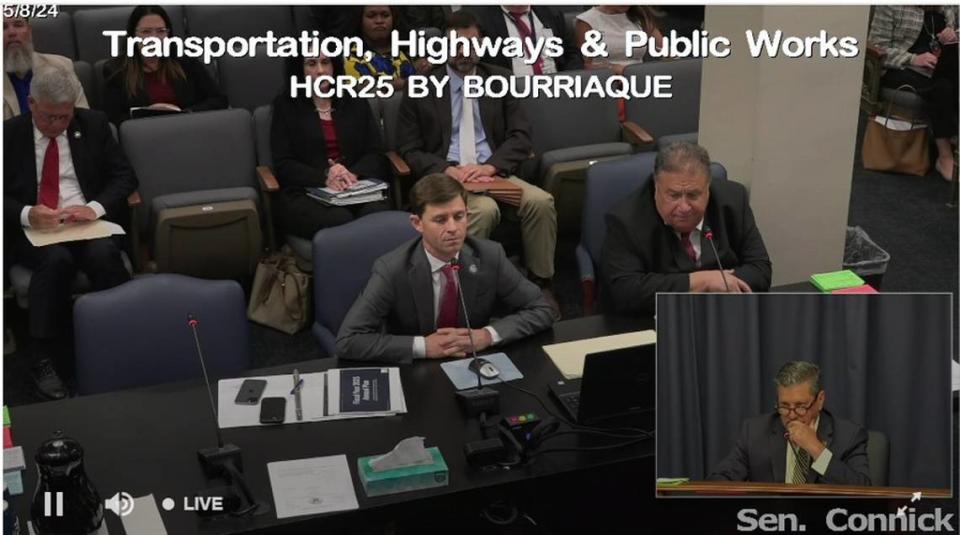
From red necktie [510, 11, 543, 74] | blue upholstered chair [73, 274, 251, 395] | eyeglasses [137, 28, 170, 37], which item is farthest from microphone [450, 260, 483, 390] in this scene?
red necktie [510, 11, 543, 74]

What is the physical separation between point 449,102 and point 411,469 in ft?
8.52

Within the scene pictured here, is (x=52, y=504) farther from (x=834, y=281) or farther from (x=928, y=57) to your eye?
(x=928, y=57)

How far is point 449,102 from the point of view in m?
5.11

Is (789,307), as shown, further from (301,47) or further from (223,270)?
(301,47)

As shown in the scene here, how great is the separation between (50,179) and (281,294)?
98 cm

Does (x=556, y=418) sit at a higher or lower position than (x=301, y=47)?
lower

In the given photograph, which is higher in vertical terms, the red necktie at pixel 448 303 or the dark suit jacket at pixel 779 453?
the dark suit jacket at pixel 779 453

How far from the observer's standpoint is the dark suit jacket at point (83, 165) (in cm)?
451

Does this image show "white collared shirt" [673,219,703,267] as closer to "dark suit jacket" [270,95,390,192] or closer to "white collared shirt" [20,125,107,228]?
"dark suit jacket" [270,95,390,192]

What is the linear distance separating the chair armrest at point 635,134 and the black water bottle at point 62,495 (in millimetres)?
3269

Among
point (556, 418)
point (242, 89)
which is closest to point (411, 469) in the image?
point (556, 418)

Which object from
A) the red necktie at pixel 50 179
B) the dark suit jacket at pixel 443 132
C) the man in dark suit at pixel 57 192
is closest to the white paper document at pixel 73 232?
the man in dark suit at pixel 57 192

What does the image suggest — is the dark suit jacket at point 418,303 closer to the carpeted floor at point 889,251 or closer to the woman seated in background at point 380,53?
the carpeted floor at point 889,251
